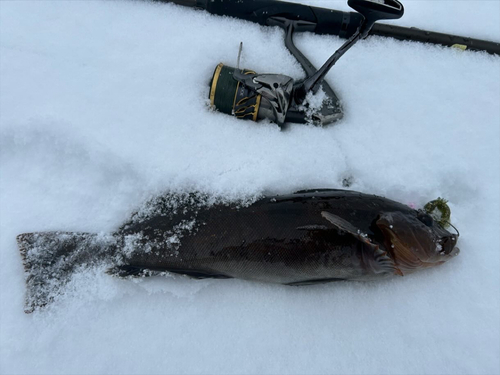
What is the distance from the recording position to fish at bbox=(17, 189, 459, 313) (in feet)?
7.63

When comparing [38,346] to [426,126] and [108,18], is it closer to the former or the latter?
[108,18]

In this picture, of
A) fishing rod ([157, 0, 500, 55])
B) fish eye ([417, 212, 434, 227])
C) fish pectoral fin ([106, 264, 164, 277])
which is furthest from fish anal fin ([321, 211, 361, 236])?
fishing rod ([157, 0, 500, 55])

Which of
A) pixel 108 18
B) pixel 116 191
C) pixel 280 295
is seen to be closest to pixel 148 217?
pixel 116 191

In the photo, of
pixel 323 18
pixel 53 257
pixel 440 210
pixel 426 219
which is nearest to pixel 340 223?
pixel 426 219

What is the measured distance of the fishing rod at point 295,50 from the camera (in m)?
2.44

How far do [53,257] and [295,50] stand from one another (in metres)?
2.64

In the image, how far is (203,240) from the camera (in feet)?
7.79

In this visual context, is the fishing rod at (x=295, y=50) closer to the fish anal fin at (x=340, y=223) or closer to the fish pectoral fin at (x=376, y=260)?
the fish anal fin at (x=340, y=223)

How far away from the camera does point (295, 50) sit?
9.89ft

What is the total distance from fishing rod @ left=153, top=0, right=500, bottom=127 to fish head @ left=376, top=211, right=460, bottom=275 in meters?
1.02

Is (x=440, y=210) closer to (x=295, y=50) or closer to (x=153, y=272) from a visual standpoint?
(x=295, y=50)

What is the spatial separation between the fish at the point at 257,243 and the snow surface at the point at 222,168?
0.54 feet

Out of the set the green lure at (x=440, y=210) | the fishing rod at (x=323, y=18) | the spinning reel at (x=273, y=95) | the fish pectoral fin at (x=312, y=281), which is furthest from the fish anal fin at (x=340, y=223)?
the fishing rod at (x=323, y=18)

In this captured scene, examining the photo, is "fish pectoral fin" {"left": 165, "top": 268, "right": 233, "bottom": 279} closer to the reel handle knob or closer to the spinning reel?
the spinning reel
